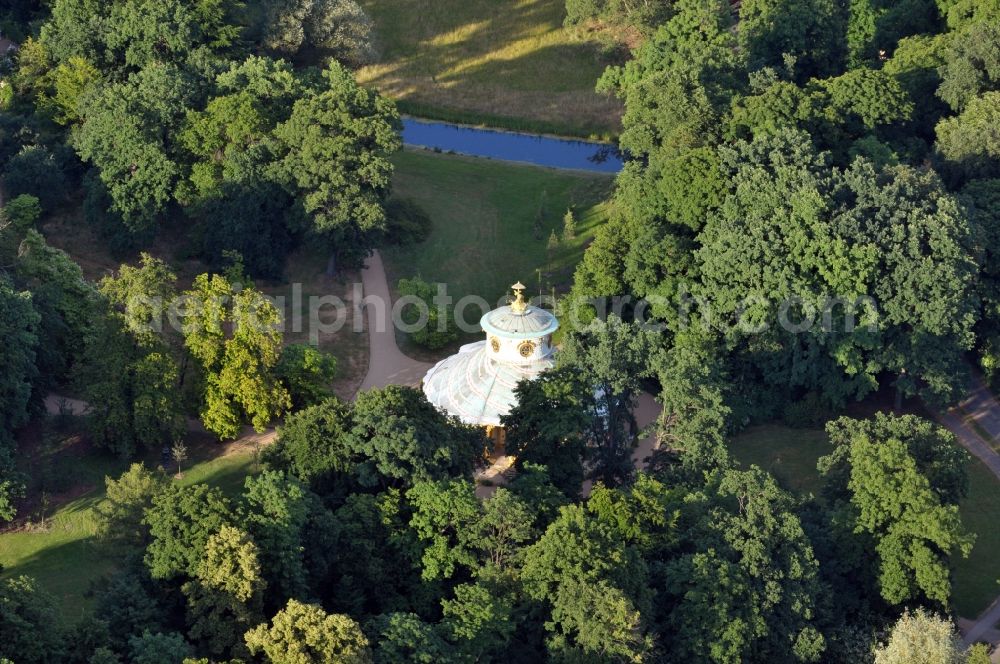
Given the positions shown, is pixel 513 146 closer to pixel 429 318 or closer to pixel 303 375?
pixel 429 318

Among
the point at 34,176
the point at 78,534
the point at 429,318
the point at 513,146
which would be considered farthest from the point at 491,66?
the point at 78,534

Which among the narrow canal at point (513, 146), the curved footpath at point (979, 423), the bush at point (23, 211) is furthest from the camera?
the narrow canal at point (513, 146)

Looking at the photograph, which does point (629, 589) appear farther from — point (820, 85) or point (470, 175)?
point (470, 175)

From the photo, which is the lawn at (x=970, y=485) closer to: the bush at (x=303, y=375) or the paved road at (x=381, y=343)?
the paved road at (x=381, y=343)

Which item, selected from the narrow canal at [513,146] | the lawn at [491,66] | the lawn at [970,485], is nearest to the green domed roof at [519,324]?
the lawn at [970,485]

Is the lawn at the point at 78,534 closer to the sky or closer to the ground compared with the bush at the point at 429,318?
closer to the sky

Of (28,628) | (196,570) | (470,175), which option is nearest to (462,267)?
(470,175)

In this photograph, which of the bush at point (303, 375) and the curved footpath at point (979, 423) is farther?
the curved footpath at point (979, 423)

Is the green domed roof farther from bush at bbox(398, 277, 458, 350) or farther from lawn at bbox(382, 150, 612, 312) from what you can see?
lawn at bbox(382, 150, 612, 312)
